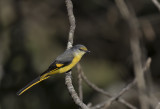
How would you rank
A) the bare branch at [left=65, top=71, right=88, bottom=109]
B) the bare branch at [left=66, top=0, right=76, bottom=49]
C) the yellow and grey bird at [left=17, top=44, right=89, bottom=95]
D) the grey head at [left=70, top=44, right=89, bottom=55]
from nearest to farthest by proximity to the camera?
1. the bare branch at [left=65, top=71, right=88, bottom=109]
2. the bare branch at [left=66, top=0, right=76, bottom=49]
3. the grey head at [left=70, top=44, right=89, bottom=55]
4. the yellow and grey bird at [left=17, top=44, right=89, bottom=95]

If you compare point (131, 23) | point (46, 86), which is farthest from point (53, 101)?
point (131, 23)

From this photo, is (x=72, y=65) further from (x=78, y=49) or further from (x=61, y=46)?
(x=61, y=46)

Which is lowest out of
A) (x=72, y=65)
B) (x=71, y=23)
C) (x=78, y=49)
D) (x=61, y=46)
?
(x=61, y=46)

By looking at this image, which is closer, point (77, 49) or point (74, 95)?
point (74, 95)

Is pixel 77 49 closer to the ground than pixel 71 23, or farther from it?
closer to the ground

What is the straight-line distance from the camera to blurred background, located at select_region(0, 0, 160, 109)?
8.74m

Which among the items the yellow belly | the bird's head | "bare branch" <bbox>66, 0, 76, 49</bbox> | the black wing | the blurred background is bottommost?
the blurred background

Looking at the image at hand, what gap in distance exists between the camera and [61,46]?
10172 mm

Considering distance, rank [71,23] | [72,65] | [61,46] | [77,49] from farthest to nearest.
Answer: [61,46] → [72,65] → [77,49] → [71,23]

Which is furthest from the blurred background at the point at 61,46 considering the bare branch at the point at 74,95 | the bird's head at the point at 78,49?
the bare branch at the point at 74,95

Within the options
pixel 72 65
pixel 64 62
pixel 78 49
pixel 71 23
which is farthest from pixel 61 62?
pixel 71 23

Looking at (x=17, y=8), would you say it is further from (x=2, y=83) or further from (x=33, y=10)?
(x=2, y=83)

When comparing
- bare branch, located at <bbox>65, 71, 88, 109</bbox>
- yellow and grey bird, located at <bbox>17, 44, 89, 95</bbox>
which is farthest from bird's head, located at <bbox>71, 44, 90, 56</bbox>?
bare branch, located at <bbox>65, 71, 88, 109</bbox>

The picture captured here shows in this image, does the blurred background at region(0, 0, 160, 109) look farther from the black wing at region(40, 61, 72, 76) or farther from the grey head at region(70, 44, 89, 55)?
the grey head at region(70, 44, 89, 55)
